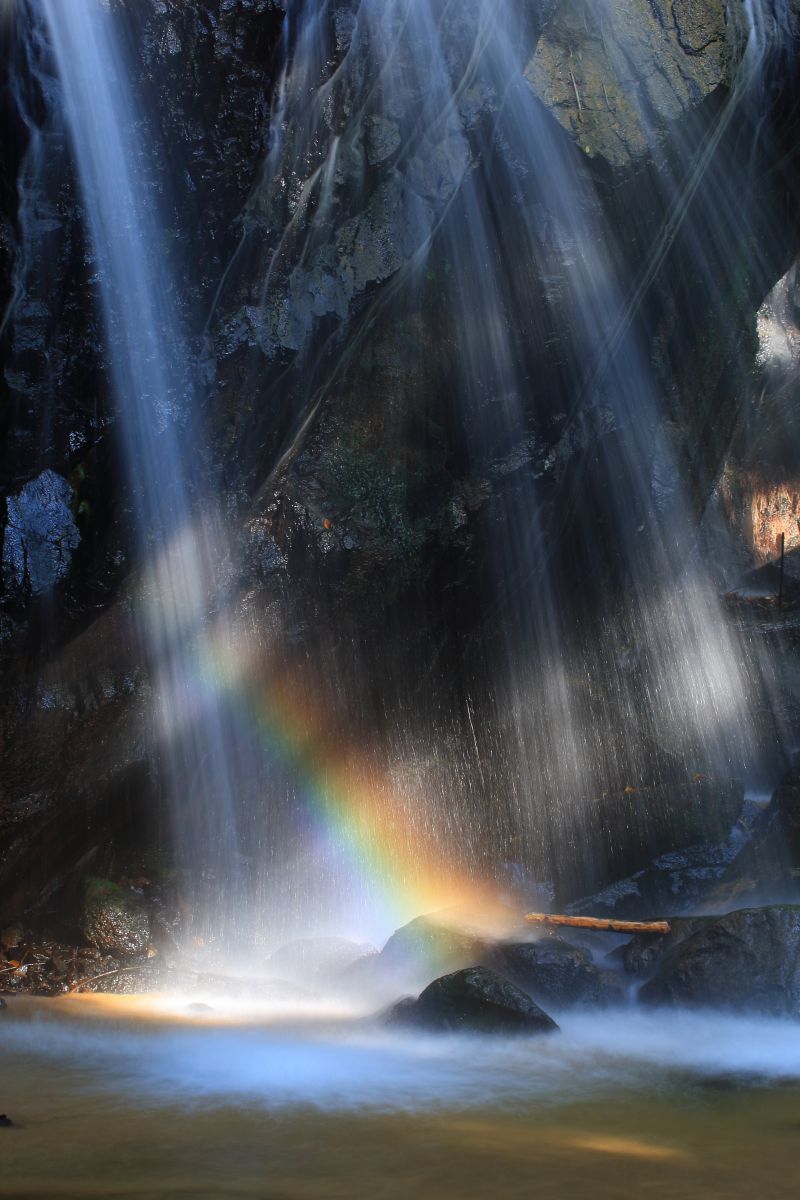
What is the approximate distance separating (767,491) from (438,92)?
15712 mm

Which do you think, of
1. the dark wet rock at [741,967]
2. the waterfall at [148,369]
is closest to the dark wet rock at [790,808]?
the dark wet rock at [741,967]

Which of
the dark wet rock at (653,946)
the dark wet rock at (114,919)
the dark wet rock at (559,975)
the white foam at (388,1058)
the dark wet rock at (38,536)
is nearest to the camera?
the white foam at (388,1058)

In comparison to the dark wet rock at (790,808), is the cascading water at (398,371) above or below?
above

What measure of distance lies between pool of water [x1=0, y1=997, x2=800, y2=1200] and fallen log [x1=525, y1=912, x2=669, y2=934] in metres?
1.38

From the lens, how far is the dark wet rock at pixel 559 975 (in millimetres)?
7012

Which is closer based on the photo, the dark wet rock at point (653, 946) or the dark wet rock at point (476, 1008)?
the dark wet rock at point (476, 1008)

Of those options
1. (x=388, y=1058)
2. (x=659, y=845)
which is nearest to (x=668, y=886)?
(x=659, y=845)

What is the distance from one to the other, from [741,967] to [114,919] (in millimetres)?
6142

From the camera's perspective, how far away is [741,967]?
650cm

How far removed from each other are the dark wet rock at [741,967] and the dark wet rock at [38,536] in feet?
23.4

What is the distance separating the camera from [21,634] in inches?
356

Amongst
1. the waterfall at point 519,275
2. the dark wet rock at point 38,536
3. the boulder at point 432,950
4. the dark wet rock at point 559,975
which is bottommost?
the dark wet rock at point 559,975

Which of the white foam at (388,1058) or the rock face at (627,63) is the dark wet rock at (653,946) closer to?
the white foam at (388,1058)

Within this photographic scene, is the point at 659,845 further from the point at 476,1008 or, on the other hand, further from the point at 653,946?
the point at 476,1008
